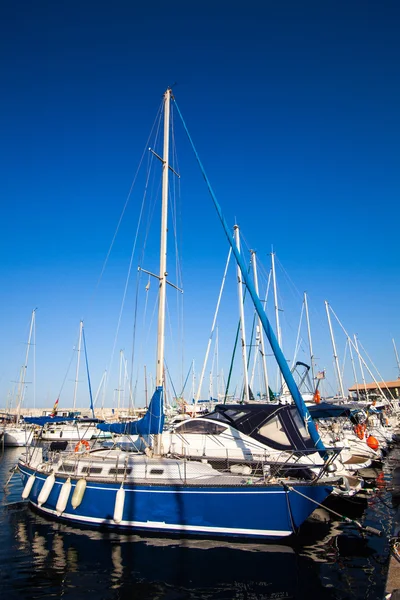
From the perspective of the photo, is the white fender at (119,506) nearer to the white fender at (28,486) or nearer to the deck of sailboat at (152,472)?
the deck of sailboat at (152,472)

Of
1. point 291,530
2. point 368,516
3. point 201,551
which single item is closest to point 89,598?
point 201,551

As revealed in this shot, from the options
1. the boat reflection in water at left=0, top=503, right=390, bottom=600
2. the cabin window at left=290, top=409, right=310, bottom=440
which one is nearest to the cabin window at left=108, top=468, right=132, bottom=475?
the boat reflection in water at left=0, top=503, right=390, bottom=600

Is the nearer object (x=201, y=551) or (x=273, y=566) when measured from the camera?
(x=273, y=566)

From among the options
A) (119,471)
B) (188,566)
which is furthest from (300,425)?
(119,471)

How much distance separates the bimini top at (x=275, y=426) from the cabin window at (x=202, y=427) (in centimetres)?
55

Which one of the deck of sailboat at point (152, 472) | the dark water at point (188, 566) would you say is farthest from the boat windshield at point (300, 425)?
the dark water at point (188, 566)

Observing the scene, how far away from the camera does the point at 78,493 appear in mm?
11500

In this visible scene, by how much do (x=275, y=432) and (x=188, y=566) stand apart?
5289mm

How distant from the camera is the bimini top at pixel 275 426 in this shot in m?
12.7

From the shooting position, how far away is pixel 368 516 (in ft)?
44.9

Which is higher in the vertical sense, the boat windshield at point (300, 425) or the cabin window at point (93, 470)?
the boat windshield at point (300, 425)

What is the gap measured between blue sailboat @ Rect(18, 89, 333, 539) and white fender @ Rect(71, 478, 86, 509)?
0.03 m

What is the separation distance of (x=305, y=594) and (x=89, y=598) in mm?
4683

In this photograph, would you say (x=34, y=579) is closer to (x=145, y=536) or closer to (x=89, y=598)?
(x=89, y=598)
